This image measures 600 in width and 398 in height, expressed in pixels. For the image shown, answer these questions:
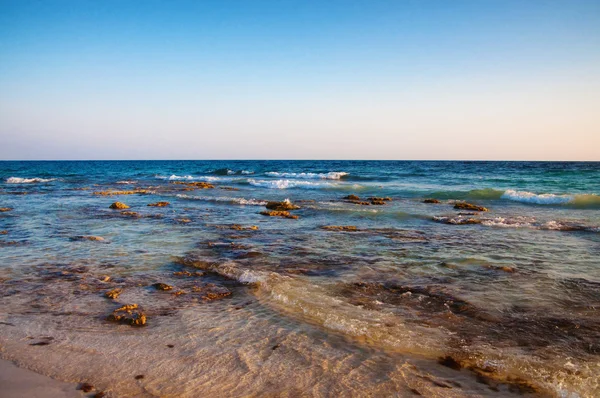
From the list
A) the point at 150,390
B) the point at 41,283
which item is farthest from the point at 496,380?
the point at 41,283

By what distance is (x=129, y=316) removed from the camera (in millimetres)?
4762

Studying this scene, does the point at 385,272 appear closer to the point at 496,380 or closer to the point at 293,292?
the point at 293,292

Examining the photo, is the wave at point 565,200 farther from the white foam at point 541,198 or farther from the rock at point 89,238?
the rock at point 89,238

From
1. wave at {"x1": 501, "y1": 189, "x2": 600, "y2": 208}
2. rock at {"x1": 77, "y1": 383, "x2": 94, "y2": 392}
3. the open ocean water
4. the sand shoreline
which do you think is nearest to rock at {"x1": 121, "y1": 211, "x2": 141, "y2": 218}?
the open ocean water

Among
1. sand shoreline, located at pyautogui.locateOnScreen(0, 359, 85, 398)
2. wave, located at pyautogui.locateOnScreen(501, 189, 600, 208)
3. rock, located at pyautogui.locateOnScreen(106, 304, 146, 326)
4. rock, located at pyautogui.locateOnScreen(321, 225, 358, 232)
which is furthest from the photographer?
wave, located at pyautogui.locateOnScreen(501, 189, 600, 208)

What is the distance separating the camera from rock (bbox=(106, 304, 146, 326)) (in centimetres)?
462

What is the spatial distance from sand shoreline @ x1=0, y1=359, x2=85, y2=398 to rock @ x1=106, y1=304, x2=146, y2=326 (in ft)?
3.91

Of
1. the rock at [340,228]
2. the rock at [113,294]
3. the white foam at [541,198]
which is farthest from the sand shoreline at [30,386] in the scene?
the white foam at [541,198]

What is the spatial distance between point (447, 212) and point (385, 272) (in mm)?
9984

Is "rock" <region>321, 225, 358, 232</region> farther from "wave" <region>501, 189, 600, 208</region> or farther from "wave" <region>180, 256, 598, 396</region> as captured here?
"wave" <region>501, 189, 600, 208</region>

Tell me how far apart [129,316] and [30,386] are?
149cm

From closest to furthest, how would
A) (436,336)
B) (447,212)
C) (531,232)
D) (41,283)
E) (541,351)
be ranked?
(541,351)
(436,336)
(41,283)
(531,232)
(447,212)

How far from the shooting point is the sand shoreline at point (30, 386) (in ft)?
10.4

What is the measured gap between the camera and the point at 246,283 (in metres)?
6.23
